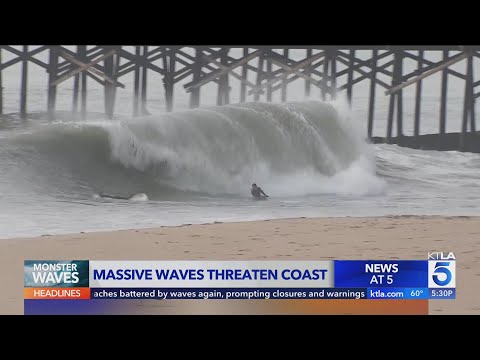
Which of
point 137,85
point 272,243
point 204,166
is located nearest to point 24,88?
point 137,85

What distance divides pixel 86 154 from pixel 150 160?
1.08m

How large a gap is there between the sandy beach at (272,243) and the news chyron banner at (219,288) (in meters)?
0.49

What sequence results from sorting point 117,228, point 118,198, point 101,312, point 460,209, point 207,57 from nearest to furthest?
point 101,312 → point 117,228 → point 460,209 → point 118,198 → point 207,57

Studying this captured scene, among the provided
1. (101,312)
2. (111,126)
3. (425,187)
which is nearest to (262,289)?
(101,312)

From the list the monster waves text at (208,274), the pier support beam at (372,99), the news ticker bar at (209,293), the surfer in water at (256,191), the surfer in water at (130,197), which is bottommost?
the news ticker bar at (209,293)

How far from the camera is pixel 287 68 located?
15453 millimetres

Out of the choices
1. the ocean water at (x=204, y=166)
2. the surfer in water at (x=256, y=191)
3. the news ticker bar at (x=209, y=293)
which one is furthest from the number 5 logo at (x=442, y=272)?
Result: the surfer in water at (x=256, y=191)

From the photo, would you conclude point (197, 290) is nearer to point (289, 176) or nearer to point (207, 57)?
point (289, 176)

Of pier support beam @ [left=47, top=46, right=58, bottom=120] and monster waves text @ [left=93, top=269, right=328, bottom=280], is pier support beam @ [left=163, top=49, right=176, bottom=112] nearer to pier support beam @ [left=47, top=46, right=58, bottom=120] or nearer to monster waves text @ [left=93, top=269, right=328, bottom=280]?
pier support beam @ [left=47, top=46, right=58, bottom=120]

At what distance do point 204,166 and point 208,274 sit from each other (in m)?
7.49

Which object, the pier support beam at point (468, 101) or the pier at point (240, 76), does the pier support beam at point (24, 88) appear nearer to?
the pier at point (240, 76)

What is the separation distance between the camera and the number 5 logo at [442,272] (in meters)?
7.79

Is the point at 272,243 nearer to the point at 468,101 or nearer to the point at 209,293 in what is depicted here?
the point at 209,293

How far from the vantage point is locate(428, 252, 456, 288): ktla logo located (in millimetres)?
7773
